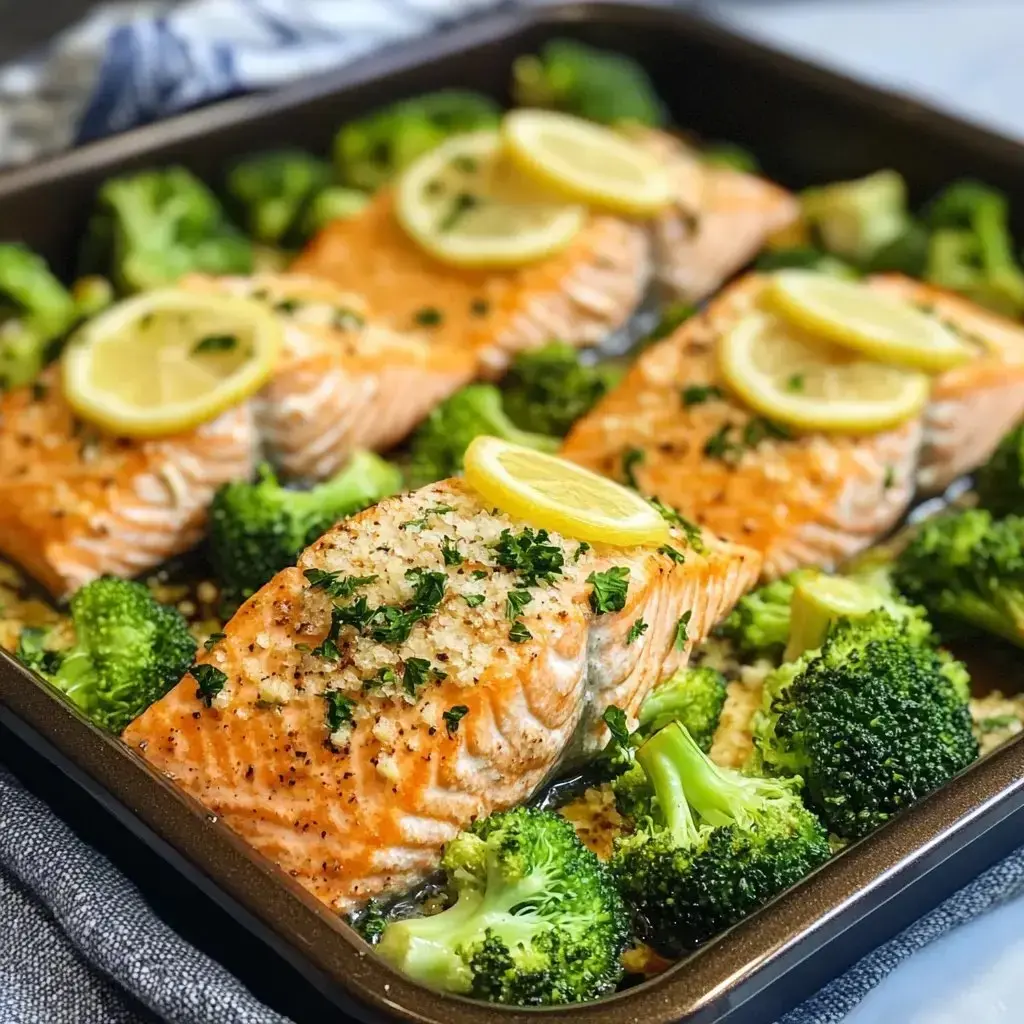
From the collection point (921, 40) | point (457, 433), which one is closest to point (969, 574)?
point (457, 433)

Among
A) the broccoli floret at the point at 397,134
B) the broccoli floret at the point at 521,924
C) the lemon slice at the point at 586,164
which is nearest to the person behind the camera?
the broccoli floret at the point at 521,924

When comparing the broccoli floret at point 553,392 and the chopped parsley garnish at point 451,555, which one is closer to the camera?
the chopped parsley garnish at point 451,555

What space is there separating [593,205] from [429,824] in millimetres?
2112

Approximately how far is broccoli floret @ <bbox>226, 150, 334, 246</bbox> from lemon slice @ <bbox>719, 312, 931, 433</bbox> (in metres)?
1.55

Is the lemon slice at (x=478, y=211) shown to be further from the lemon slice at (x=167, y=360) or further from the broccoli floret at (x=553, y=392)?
the lemon slice at (x=167, y=360)

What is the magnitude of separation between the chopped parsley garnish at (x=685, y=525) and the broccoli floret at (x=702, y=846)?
16.6 inches

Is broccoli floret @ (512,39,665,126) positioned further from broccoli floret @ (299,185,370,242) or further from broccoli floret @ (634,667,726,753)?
broccoli floret @ (634,667,726,753)

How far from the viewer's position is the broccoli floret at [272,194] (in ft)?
14.6

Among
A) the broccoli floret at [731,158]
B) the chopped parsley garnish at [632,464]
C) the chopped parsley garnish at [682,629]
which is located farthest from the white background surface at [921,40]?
the chopped parsley garnish at [682,629]

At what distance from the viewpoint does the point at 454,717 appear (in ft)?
8.20

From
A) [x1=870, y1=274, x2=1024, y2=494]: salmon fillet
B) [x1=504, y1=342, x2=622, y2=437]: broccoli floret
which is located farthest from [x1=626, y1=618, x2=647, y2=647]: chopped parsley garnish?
[x1=870, y1=274, x2=1024, y2=494]: salmon fillet

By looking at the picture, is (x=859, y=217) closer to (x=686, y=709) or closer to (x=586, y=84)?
(x=586, y=84)

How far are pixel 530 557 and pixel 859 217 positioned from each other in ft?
7.37

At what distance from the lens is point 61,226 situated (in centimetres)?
426
